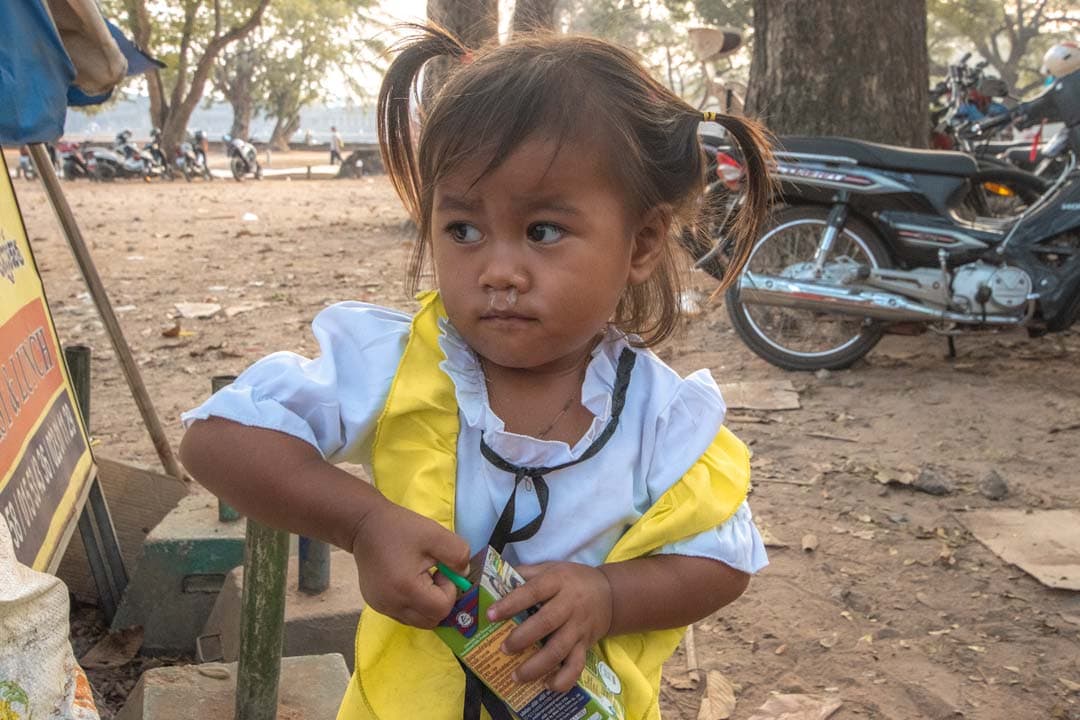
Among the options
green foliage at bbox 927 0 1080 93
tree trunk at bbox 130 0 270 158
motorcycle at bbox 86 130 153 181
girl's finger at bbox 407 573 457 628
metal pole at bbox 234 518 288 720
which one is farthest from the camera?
green foliage at bbox 927 0 1080 93

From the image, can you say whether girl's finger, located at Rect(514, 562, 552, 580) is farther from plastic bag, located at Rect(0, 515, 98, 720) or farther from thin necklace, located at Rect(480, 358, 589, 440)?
plastic bag, located at Rect(0, 515, 98, 720)

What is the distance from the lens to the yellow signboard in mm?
2041

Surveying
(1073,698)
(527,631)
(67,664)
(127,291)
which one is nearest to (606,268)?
(527,631)

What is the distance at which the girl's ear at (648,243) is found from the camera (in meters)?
1.42

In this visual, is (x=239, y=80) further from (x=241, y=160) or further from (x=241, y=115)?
(x=241, y=160)

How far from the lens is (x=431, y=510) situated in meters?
1.27

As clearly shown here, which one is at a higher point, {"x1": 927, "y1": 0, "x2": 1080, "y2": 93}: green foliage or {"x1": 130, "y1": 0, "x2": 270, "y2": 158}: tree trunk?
{"x1": 927, "y1": 0, "x2": 1080, "y2": 93}: green foliage

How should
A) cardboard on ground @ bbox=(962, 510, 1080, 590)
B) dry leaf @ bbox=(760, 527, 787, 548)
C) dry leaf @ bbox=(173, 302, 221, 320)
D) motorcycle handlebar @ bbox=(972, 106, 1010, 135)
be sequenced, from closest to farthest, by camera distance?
cardboard on ground @ bbox=(962, 510, 1080, 590)
dry leaf @ bbox=(760, 527, 787, 548)
motorcycle handlebar @ bbox=(972, 106, 1010, 135)
dry leaf @ bbox=(173, 302, 221, 320)

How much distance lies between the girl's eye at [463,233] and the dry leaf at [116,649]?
214 centimetres

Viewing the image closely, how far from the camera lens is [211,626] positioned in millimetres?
2859

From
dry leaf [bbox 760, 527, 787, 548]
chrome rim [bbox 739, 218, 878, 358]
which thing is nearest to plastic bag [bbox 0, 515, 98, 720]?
dry leaf [bbox 760, 527, 787, 548]

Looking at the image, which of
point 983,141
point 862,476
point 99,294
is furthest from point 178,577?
point 983,141

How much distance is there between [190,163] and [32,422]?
86.7 ft

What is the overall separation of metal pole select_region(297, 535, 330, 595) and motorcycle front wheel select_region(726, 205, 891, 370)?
10.1 ft
